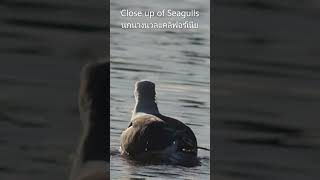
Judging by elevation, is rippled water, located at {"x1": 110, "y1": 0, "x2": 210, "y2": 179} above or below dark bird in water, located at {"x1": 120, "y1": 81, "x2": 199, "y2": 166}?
above

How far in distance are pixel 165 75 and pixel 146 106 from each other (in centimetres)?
11

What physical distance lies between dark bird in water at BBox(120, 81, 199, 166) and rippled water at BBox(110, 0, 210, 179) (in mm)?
19

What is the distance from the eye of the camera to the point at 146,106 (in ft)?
5.83

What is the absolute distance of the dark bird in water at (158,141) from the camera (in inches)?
69.2

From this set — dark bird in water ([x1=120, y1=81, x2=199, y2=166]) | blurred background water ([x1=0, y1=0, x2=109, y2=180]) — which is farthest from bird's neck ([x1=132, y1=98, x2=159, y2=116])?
blurred background water ([x1=0, y1=0, x2=109, y2=180])

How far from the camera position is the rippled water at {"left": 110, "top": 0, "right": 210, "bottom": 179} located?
5.76ft

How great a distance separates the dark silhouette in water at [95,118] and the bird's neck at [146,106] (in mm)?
89
